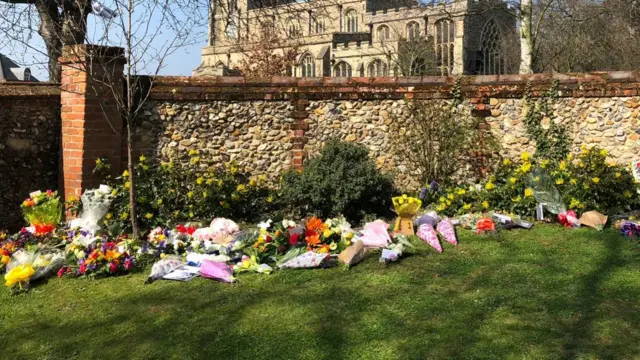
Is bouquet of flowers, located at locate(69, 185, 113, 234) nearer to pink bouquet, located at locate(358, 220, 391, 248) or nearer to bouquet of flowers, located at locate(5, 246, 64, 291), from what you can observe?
bouquet of flowers, located at locate(5, 246, 64, 291)

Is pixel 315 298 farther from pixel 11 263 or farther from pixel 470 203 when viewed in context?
pixel 470 203

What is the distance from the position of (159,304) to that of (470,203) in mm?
4407

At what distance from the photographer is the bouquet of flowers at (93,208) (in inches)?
265

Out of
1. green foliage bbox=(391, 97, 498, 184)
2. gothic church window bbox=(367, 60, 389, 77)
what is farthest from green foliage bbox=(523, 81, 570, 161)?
gothic church window bbox=(367, 60, 389, 77)

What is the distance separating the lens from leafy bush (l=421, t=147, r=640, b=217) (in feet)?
22.9

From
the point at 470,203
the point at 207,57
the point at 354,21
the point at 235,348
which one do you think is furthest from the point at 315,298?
the point at 354,21

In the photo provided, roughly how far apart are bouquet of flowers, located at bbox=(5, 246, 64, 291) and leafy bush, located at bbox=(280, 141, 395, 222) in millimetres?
2986

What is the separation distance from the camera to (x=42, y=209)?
7008mm

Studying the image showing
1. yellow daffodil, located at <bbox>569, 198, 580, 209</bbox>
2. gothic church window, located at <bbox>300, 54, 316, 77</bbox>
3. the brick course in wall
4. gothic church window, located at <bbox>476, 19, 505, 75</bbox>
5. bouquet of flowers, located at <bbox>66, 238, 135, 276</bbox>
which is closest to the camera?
bouquet of flowers, located at <bbox>66, 238, 135, 276</bbox>

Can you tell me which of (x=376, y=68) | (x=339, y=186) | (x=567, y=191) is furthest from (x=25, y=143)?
(x=376, y=68)

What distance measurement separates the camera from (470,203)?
744cm

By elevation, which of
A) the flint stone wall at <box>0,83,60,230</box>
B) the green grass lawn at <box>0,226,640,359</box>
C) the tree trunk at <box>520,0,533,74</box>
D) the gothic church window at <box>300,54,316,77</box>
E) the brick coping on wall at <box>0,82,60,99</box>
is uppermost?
the gothic church window at <box>300,54,316,77</box>

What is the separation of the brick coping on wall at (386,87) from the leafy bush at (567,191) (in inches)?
49.5

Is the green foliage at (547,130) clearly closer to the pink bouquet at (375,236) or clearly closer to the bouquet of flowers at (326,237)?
the pink bouquet at (375,236)
